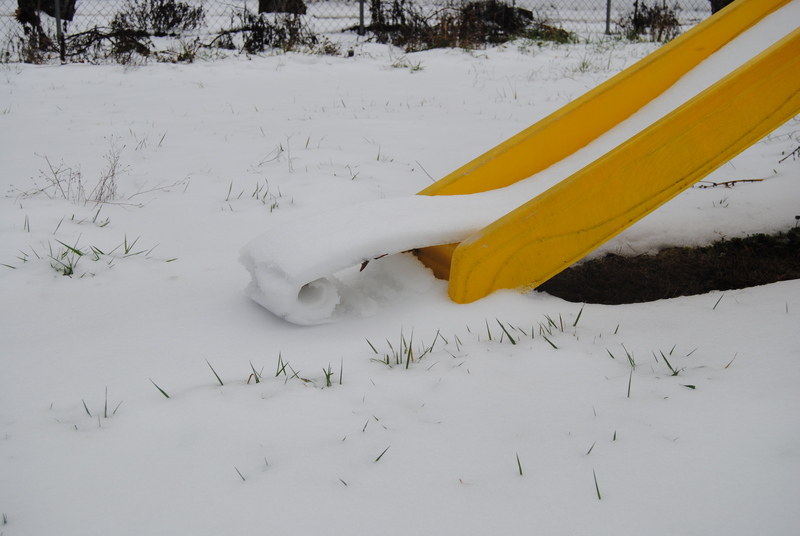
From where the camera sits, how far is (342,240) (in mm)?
1825

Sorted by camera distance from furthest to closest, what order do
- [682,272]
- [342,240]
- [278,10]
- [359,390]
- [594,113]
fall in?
[278,10] → [594,113] → [682,272] → [342,240] → [359,390]

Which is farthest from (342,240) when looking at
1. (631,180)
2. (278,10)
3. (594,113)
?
(278,10)

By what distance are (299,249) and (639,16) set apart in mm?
10075

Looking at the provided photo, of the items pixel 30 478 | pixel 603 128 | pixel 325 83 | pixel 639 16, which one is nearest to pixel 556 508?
pixel 30 478

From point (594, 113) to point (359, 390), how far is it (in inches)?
66.5

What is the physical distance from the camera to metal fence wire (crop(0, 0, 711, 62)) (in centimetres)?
965

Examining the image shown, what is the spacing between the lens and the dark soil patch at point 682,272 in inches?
87.4

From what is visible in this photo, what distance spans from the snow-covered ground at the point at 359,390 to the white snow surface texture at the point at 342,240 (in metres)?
0.09

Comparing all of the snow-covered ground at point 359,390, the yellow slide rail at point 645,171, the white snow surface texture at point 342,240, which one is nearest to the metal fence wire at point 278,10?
the snow-covered ground at point 359,390

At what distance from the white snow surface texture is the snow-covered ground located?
3.5 inches

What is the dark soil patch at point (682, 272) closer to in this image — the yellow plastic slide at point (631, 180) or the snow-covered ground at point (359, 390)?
the snow-covered ground at point (359, 390)

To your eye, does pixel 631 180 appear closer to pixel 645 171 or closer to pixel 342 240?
pixel 645 171

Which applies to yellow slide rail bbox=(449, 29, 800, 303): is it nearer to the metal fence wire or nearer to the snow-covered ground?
the snow-covered ground

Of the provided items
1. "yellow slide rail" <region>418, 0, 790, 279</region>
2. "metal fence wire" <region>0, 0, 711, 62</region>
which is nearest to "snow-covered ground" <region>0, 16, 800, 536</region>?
"yellow slide rail" <region>418, 0, 790, 279</region>
